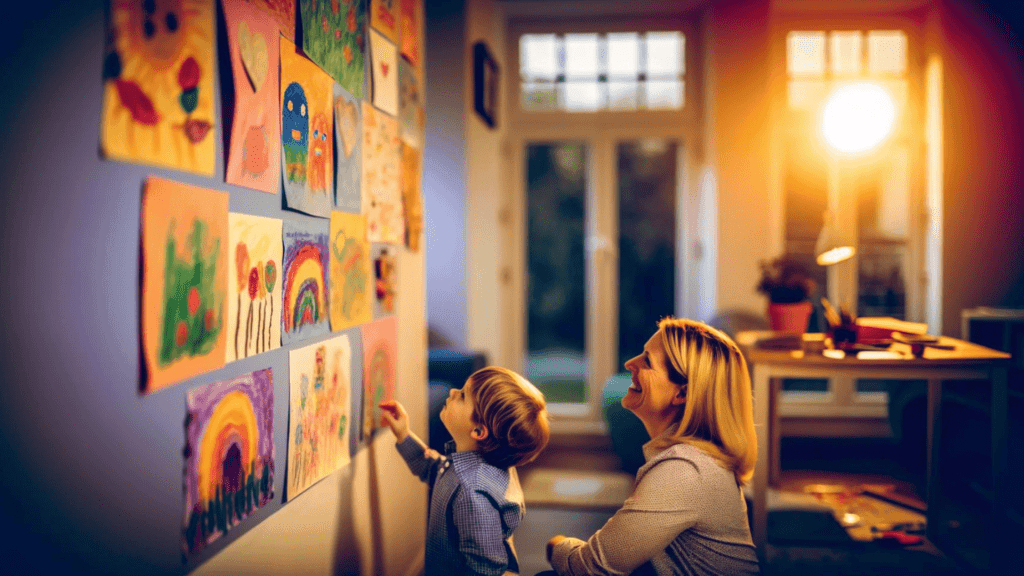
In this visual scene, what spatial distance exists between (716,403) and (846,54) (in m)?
3.94

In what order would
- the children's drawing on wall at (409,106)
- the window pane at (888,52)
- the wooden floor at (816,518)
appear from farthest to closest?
the window pane at (888,52), the wooden floor at (816,518), the children's drawing on wall at (409,106)

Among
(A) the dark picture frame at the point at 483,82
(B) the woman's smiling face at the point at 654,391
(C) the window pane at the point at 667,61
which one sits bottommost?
(B) the woman's smiling face at the point at 654,391

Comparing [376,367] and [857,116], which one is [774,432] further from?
[376,367]

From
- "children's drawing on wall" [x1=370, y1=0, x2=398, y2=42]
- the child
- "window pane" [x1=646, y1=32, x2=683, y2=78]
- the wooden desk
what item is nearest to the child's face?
the child

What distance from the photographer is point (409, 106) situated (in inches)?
87.0

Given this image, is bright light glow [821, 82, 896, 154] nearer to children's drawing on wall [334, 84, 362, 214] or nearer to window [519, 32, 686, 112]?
window [519, 32, 686, 112]

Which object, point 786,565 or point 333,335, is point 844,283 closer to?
point 786,565

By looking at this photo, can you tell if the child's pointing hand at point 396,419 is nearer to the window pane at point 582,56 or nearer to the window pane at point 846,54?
the window pane at point 582,56

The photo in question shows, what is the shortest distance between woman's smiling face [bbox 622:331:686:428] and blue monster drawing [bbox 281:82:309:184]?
0.77 metres

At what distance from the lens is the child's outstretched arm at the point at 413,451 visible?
1.68 meters

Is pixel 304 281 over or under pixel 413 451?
over

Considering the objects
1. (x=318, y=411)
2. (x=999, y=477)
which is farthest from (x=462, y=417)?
(x=999, y=477)

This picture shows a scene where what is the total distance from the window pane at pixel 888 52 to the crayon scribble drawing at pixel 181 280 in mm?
4501

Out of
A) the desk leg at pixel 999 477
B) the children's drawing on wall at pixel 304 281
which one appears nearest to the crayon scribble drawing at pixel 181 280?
the children's drawing on wall at pixel 304 281
